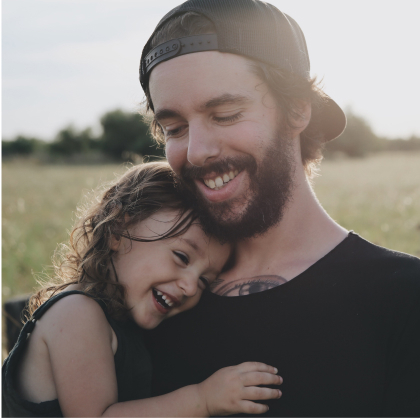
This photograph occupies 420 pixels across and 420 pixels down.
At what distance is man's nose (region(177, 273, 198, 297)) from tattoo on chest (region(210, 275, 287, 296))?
12 centimetres

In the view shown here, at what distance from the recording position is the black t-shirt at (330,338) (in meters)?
1.53

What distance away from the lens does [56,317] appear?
173 centimetres

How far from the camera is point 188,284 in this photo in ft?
6.47

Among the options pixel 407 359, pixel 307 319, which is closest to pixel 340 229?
pixel 307 319

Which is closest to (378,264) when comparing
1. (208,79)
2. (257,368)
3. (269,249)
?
(269,249)

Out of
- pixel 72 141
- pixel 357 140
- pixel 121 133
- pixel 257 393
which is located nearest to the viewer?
pixel 257 393

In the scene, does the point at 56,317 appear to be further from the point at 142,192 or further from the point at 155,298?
the point at 142,192

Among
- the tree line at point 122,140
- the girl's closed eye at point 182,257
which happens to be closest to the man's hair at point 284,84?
the girl's closed eye at point 182,257

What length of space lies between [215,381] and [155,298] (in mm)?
545

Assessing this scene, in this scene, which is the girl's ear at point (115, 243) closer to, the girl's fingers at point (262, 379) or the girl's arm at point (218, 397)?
the girl's arm at point (218, 397)

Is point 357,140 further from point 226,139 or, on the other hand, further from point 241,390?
point 241,390

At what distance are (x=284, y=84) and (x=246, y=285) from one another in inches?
41.7

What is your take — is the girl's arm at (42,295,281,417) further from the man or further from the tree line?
the tree line

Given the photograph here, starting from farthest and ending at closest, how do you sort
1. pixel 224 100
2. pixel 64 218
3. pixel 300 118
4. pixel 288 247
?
1. pixel 64 218
2. pixel 300 118
3. pixel 288 247
4. pixel 224 100
